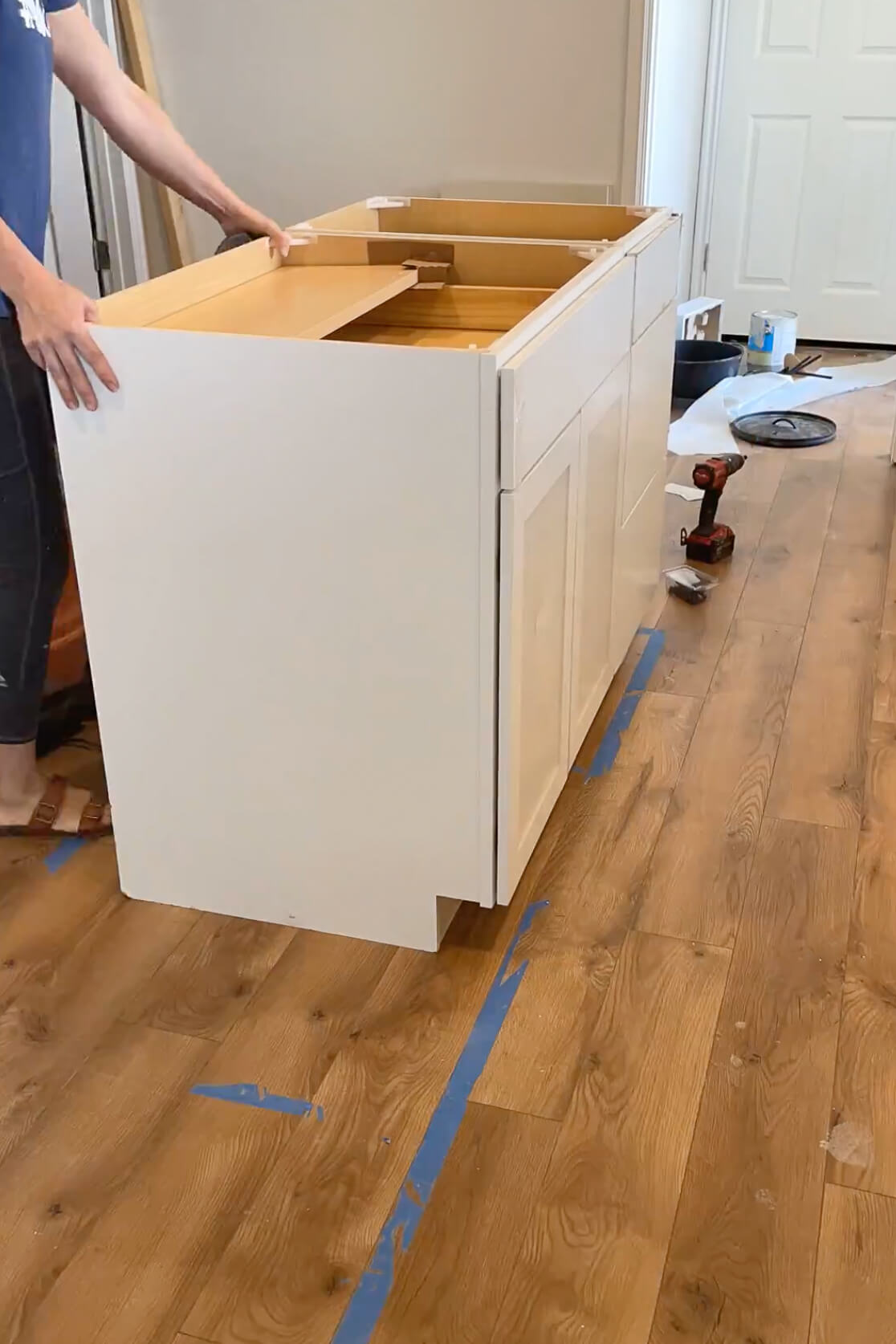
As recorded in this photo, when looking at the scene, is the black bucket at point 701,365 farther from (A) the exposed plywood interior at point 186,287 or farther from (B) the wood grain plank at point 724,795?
(A) the exposed plywood interior at point 186,287

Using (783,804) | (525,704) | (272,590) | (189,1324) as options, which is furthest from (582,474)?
(189,1324)

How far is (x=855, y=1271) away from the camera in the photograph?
1.27 meters

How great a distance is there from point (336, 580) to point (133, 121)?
90 cm

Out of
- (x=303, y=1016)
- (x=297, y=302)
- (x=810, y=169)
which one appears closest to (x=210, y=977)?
(x=303, y=1016)

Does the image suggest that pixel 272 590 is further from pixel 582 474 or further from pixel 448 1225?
pixel 448 1225

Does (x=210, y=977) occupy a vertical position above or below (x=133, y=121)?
below

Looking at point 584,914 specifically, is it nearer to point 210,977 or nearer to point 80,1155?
point 210,977

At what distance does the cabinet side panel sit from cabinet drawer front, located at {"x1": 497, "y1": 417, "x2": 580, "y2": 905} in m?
0.04

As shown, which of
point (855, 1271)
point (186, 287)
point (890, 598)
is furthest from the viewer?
point (890, 598)

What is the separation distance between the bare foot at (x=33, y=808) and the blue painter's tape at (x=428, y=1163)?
2.33ft

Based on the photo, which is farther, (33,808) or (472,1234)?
(33,808)

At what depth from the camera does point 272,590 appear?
157cm

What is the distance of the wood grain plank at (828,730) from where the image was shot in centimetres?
204

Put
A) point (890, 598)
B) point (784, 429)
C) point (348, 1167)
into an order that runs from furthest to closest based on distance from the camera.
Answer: point (784, 429)
point (890, 598)
point (348, 1167)
